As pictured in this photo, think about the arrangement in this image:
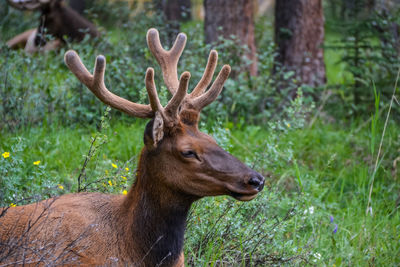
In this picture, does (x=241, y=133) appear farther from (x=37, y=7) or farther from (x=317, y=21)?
(x=37, y=7)

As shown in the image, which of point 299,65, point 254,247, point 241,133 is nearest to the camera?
point 254,247

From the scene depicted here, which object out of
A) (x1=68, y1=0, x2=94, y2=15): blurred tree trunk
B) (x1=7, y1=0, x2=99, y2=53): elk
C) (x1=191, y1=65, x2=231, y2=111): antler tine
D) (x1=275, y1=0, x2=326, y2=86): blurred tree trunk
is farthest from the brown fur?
(x1=68, y1=0, x2=94, y2=15): blurred tree trunk

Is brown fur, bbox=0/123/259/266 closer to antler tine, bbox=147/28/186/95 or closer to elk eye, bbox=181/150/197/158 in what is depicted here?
elk eye, bbox=181/150/197/158

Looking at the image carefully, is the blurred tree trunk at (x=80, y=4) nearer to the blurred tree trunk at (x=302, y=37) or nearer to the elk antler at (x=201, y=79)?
the blurred tree trunk at (x=302, y=37)

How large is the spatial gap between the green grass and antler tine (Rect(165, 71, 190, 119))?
1.09 m

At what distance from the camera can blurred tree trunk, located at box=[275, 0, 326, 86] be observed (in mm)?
8211

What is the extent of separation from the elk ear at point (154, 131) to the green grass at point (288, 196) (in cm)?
101

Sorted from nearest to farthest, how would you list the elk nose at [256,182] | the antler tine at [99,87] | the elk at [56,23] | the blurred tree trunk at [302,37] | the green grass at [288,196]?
1. the elk nose at [256,182]
2. the antler tine at [99,87]
3. the green grass at [288,196]
4. the blurred tree trunk at [302,37]
5. the elk at [56,23]

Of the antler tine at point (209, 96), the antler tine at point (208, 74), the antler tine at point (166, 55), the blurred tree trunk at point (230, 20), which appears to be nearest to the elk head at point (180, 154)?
the antler tine at point (209, 96)

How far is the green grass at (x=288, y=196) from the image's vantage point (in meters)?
4.42

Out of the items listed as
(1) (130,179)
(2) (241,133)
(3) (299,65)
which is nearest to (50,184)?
(1) (130,179)

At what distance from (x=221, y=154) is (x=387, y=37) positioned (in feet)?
15.6

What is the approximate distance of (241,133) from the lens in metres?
6.93

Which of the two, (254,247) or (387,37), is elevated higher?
(387,37)
